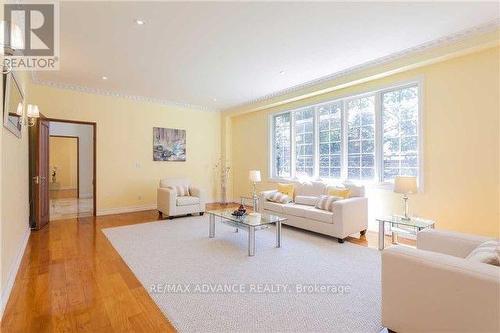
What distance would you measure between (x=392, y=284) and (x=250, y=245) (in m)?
1.98

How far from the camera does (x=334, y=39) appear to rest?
3.56m

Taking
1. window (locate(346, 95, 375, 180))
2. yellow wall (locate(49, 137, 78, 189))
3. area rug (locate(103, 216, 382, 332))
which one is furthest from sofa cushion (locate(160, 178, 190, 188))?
yellow wall (locate(49, 137, 78, 189))

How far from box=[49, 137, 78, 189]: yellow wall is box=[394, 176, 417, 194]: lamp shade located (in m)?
12.1

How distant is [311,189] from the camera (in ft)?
17.4

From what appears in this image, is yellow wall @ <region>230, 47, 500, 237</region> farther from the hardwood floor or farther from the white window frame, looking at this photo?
the hardwood floor

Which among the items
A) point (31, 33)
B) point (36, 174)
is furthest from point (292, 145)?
point (36, 174)

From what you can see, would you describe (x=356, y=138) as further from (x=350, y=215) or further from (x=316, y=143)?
(x=350, y=215)

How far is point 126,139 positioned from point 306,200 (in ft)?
15.3

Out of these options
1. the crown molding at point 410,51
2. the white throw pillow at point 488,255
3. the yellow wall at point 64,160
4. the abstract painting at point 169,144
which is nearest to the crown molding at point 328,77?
the crown molding at point 410,51

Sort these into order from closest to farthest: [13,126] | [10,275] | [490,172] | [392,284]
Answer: [392,284]
[10,275]
[13,126]
[490,172]

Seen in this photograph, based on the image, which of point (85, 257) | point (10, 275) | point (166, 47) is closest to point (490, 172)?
point (166, 47)

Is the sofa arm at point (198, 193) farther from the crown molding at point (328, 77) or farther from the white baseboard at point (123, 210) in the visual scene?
the crown molding at point (328, 77)

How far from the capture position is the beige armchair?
5594mm

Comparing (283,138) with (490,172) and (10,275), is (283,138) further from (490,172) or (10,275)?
(10,275)
